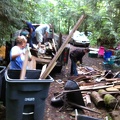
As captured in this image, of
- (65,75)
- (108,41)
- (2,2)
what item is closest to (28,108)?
(2,2)

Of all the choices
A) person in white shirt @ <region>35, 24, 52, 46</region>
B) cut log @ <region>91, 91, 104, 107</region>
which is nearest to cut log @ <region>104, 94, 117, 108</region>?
cut log @ <region>91, 91, 104, 107</region>

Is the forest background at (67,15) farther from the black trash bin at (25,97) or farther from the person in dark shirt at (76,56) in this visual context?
the black trash bin at (25,97)

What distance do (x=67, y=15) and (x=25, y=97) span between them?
65.2 ft

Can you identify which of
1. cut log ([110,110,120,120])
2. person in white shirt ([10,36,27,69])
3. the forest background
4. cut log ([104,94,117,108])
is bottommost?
cut log ([110,110,120,120])

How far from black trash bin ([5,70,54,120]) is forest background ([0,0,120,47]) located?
1790mm

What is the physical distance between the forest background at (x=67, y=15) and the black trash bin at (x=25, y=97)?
5.87 feet

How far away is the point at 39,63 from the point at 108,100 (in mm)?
3163

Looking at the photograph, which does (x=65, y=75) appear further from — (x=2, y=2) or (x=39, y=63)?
(x=2, y=2)

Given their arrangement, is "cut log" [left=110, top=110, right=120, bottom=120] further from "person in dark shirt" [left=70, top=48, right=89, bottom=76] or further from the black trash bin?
"person in dark shirt" [left=70, top=48, right=89, bottom=76]

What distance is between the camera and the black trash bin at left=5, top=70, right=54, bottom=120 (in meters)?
3.44

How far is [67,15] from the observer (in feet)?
73.8

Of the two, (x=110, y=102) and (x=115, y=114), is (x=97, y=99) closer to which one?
(x=110, y=102)

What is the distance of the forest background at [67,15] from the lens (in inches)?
207

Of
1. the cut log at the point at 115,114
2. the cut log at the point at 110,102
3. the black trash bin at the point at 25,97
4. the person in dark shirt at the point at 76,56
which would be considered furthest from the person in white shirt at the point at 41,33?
the black trash bin at the point at 25,97
